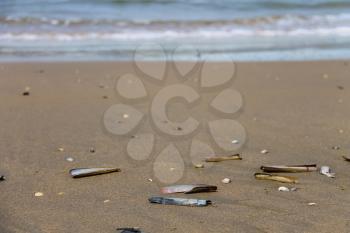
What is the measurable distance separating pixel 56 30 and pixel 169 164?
6.39 meters

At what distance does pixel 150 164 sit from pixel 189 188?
47 centimetres

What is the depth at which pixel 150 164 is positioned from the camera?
3.34m

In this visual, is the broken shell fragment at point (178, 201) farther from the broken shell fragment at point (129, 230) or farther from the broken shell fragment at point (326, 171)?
the broken shell fragment at point (326, 171)

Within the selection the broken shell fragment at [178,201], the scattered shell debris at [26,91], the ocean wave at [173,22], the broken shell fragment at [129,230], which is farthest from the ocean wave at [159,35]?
the broken shell fragment at [129,230]

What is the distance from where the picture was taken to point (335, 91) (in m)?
5.34

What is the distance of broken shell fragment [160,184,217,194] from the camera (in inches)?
115

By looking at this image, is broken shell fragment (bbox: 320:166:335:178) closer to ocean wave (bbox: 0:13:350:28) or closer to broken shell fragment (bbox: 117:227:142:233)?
broken shell fragment (bbox: 117:227:142:233)

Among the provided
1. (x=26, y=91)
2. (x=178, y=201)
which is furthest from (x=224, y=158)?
(x=26, y=91)

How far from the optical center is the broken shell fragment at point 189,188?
115 inches

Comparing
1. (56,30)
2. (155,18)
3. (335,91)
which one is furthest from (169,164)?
(155,18)

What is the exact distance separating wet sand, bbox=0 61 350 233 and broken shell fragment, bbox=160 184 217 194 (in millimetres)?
33

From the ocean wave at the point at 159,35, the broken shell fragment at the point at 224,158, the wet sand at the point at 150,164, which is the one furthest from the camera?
the ocean wave at the point at 159,35

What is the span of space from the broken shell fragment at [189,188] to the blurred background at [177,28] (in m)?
4.21

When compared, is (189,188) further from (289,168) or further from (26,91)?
(26,91)
